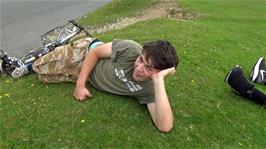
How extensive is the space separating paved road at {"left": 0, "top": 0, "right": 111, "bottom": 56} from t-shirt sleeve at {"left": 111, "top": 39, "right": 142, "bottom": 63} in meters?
4.94

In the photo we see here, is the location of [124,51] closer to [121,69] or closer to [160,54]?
[121,69]

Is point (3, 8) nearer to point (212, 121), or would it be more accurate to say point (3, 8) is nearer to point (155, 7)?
point (155, 7)

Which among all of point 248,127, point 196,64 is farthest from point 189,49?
point 248,127

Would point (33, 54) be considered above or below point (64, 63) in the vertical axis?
below

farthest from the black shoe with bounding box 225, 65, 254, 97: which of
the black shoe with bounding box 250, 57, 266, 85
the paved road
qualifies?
the paved road

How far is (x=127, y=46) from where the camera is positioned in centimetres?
520

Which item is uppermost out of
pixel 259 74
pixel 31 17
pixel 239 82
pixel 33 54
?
pixel 33 54

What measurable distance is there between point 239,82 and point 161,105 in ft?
6.04

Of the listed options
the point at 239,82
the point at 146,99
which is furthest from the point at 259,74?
the point at 146,99

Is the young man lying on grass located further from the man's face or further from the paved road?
the paved road

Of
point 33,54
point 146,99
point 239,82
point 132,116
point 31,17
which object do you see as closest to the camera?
point 146,99

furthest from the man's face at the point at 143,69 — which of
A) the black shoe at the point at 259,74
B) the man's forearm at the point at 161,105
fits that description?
the black shoe at the point at 259,74

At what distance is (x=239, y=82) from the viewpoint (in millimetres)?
6215

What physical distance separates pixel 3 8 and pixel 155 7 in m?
5.08
